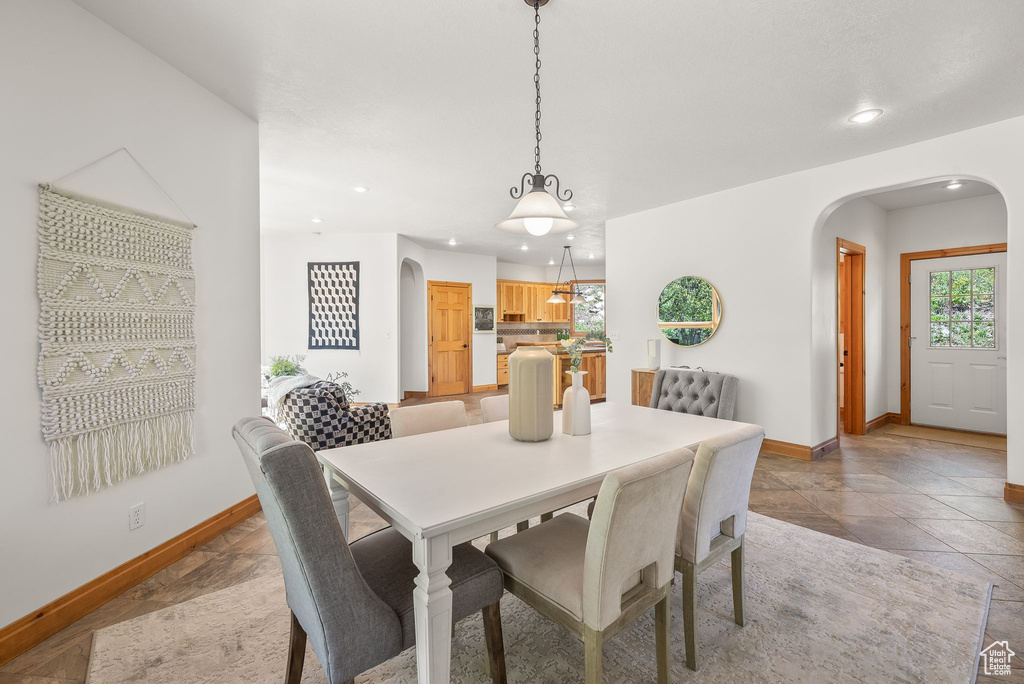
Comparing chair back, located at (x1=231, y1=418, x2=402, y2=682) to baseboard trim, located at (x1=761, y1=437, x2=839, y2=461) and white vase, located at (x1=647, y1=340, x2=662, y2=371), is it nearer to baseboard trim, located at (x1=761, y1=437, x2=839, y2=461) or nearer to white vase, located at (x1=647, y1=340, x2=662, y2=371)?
baseboard trim, located at (x1=761, y1=437, x2=839, y2=461)

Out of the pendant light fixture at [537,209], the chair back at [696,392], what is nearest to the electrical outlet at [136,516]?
the pendant light fixture at [537,209]

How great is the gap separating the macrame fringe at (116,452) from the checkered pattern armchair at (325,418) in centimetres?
86

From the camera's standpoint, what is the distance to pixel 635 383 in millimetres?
5039

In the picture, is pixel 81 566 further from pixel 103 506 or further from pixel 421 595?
pixel 421 595

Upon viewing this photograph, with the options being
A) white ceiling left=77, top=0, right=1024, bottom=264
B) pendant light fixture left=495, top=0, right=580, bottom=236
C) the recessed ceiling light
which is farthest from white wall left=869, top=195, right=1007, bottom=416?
pendant light fixture left=495, top=0, right=580, bottom=236

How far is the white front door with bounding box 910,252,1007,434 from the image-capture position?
4.79m

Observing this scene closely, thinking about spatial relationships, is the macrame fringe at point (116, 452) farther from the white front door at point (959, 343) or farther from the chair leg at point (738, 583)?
the white front door at point (959, 343)

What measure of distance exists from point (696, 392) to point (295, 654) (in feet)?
12.2

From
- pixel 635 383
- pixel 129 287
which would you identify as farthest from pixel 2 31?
pixel 635 383

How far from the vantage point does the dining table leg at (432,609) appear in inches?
46.1

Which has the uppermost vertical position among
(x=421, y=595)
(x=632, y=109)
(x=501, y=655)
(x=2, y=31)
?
(x=632, y=109)

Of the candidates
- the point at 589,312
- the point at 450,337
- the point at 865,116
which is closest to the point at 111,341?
the point at 865,116

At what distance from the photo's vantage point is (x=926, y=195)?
4781 millimetres

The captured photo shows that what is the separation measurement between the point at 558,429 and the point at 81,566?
216 centimetres
